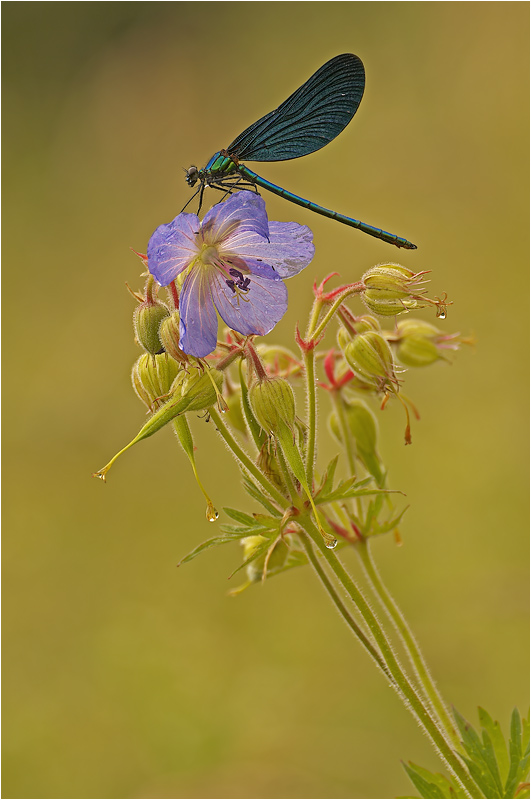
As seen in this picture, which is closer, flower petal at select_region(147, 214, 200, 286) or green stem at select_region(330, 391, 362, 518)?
flower petal at select_region(147, 214, 200, 286)

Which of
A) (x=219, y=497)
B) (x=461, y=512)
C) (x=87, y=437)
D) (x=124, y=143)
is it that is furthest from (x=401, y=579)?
(x=124, y=143)

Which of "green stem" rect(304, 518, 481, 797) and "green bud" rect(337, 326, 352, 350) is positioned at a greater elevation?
"green bud" rect(337, 326, 352, 350)

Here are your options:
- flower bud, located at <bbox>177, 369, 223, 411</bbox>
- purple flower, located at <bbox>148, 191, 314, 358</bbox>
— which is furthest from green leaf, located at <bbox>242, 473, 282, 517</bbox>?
purple flower, located at <bbox>148, 191, 314, 358</bbox>

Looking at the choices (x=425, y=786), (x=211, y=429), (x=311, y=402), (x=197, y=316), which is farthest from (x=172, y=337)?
(x=211, y=429)

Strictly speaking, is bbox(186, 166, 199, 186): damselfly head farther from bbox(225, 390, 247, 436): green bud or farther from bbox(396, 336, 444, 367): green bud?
bbox(396, 336, 444, 367): green bud

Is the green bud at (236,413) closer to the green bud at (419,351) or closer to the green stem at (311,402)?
the green stem at (311,402)

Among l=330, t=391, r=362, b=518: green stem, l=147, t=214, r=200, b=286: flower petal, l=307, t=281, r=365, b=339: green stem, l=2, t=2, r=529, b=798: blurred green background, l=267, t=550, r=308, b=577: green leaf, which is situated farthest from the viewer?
l=2, t=2, r=529, b=798: blurred green background

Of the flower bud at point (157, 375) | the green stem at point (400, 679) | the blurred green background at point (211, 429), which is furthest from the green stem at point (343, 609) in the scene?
the blurred green background at point (211, 429)
